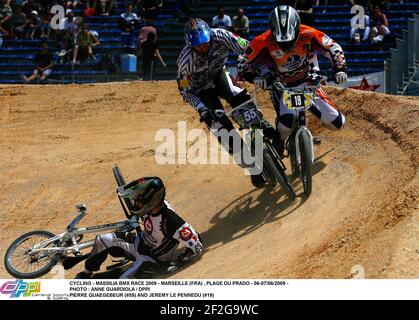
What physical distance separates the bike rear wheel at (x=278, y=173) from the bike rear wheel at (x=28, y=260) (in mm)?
3208

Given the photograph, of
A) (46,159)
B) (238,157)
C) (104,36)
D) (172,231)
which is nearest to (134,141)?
(46,159)

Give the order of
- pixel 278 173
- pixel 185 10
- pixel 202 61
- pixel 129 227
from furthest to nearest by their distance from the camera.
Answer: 1. pixel 185 10
2. pixel 202 61
3. pixel 278 173
4. pixel 129 227

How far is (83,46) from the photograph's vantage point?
22.0 meters

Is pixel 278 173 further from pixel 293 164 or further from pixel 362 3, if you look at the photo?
pixel 362 3

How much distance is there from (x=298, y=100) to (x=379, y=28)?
32.7ft

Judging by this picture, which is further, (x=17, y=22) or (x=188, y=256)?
(x=17, y=22)

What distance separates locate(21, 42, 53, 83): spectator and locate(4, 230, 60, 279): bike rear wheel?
12.8 metres

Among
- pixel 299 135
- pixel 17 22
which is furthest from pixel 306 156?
pixel 17 22

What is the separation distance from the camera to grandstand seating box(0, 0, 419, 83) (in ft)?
63.4

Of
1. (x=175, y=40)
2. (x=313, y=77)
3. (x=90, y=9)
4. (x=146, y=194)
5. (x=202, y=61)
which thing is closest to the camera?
(x=146, y=194)

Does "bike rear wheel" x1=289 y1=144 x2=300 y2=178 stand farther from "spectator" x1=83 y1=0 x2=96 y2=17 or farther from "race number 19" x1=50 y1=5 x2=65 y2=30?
"spectator" x1=83 y1=0 x2=96 y2=17

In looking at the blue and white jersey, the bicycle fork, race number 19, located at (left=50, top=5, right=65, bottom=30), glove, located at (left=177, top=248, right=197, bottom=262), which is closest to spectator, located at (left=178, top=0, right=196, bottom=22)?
race number 19, located at (left=50, top=5, right=65, bottom=30)

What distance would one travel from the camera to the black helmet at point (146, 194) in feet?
30.9

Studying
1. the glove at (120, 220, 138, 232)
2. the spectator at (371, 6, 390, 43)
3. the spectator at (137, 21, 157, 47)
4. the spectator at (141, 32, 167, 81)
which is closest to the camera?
the glove at (120, 220, 138, 232)
